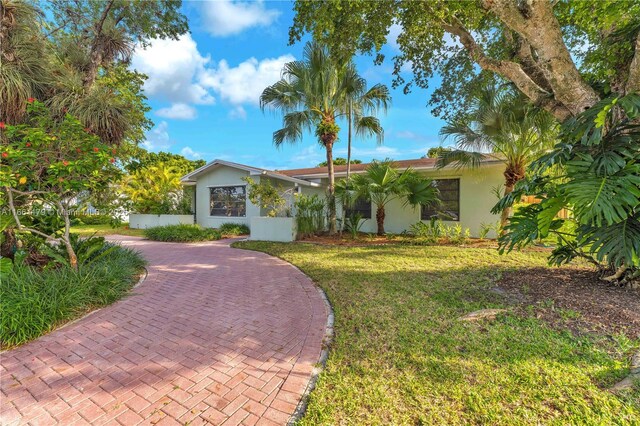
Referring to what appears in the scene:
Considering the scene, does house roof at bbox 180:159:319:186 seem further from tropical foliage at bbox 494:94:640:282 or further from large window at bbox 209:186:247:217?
tropical foliage at bbox 494:94:640:282

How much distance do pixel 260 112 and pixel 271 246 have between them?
5701 mm

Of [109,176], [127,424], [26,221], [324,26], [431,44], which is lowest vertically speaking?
[127,424]

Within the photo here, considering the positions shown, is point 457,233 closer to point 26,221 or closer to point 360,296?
point 360,296

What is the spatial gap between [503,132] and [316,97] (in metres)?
6.69

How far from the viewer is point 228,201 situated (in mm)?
15703

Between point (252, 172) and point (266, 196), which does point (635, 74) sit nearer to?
point (266, 196)

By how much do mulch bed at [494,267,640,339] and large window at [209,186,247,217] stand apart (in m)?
12.5

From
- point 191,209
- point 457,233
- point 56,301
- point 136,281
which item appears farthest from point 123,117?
point 191,209

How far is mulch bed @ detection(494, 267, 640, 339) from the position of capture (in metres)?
3.59

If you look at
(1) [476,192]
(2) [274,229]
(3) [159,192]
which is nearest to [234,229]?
(2) [274,229]

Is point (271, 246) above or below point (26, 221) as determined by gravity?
below

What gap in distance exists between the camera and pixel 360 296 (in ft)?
16.4

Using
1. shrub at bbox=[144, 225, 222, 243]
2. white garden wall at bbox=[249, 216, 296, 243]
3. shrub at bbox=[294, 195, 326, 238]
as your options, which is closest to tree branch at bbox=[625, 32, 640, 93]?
shrub at bbox=[294, 195, 326, 238]

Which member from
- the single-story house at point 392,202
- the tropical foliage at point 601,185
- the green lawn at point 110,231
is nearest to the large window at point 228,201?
the single-story house at point 392,202
